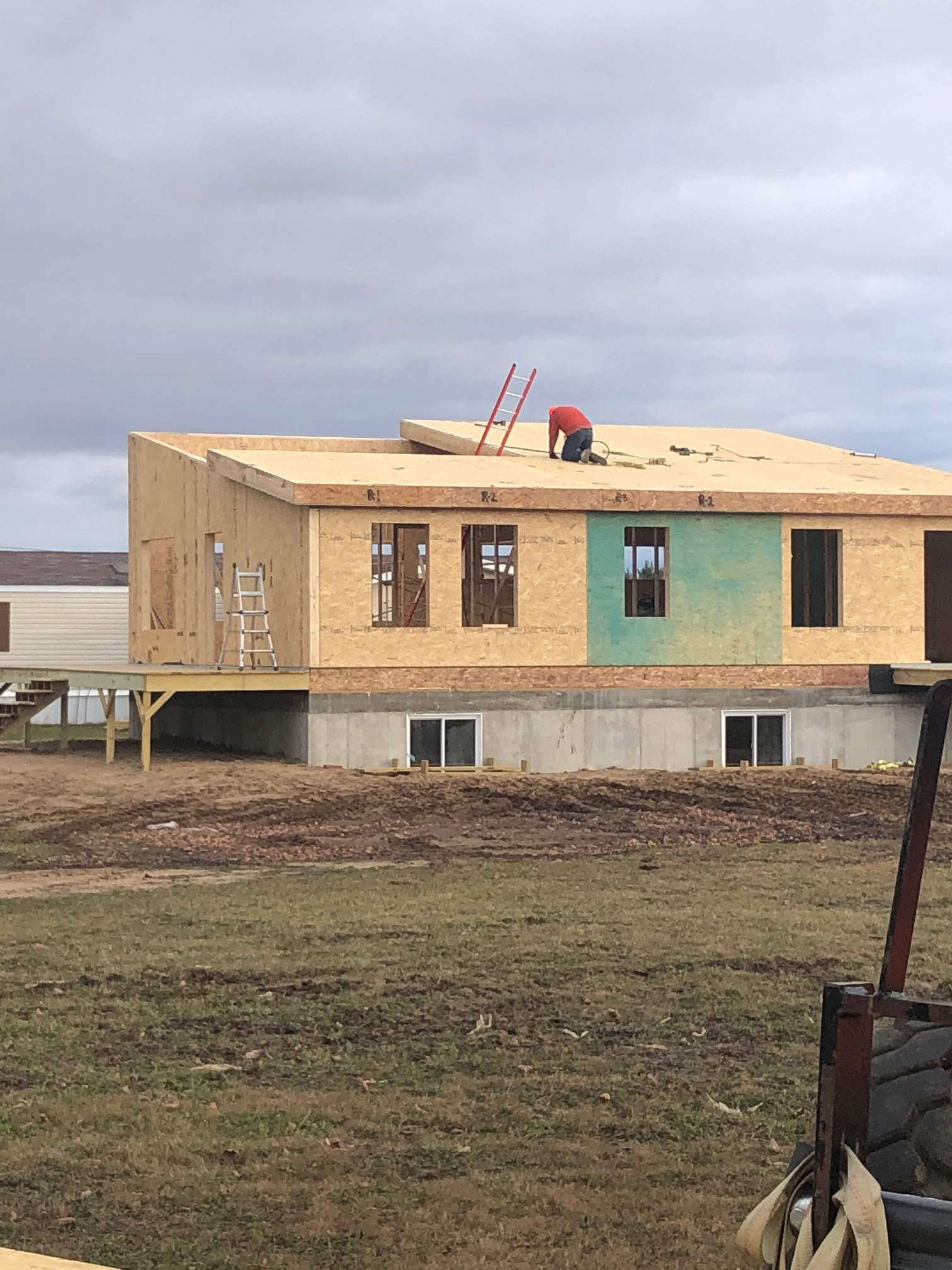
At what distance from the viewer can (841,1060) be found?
2744 millimetres

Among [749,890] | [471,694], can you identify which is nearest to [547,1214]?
[749,890]

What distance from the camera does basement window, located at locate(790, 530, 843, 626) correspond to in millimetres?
24266

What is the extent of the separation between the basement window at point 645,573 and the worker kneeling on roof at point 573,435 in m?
2.61

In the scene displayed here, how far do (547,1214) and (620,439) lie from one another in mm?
24760

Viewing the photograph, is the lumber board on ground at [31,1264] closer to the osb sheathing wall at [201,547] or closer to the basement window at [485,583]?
the osb sheathing wall at [201,547]

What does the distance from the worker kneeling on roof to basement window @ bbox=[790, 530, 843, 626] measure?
351 cm

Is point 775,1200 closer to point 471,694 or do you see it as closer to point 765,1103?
point 765,1103

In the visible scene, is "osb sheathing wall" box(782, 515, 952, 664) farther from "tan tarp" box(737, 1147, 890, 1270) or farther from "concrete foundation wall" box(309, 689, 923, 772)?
"tan tarp" box(737, 1147, 890, 1270)

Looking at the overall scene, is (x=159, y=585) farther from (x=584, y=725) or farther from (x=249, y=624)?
(x=584, y=725)

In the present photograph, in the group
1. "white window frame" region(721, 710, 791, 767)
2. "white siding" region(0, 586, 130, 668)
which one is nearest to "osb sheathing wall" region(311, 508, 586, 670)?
"white window frame" region(721, 710, 791, 767)

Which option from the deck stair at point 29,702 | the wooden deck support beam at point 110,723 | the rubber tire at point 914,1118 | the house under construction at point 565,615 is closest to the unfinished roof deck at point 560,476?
the house under construction at point 565,615

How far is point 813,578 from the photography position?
24719 mm

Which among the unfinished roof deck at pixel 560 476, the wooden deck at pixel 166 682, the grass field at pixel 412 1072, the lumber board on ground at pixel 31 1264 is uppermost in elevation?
the unfinished roof deck at pixel 560 476

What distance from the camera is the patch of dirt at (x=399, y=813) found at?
16.0 meters
